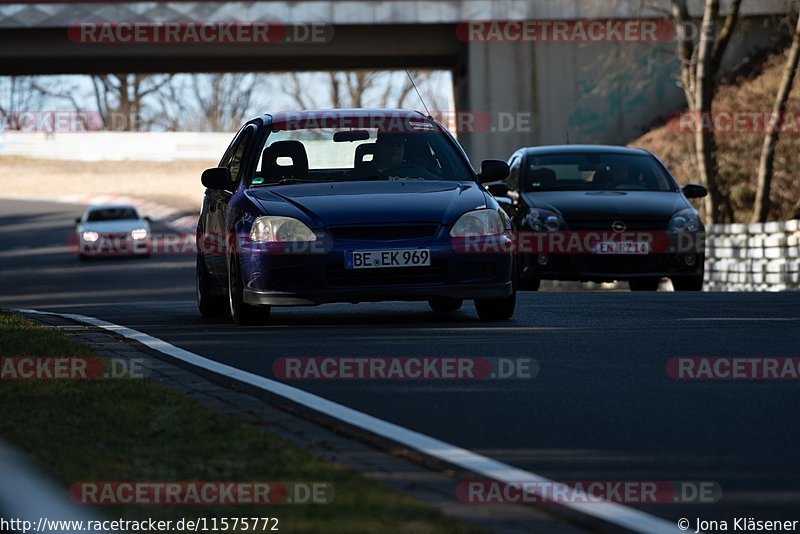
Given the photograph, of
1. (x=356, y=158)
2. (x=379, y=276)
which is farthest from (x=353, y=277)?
(x=356, y=158)

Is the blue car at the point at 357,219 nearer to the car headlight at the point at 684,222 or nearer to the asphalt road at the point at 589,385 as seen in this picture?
the asphalt road at the point at 589,385

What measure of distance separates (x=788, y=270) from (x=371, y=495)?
18549 millimetres

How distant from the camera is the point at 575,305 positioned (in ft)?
44.4

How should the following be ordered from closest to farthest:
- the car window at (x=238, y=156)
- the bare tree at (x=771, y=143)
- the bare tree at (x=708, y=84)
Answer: the car window at (x=238, y=156) < the bare tree at (x=771, y=143) < the bare tree at (x=708, y=84)

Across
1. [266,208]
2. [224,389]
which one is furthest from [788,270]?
[224,389]

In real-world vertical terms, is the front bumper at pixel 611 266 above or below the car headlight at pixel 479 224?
below

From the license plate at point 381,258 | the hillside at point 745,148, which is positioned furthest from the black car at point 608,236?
the hillside at point 745,148

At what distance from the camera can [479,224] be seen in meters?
11.3

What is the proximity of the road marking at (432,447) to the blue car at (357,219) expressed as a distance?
142cm

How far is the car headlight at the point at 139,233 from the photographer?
136ft

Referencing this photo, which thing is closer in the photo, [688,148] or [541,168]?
[541,168]

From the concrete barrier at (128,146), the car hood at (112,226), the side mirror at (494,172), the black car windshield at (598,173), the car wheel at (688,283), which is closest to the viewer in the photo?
the side mirror at (494,172)

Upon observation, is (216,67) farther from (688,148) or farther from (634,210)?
(634,210)

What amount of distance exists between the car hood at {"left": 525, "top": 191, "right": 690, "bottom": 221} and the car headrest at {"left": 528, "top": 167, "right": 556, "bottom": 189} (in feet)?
1.17
